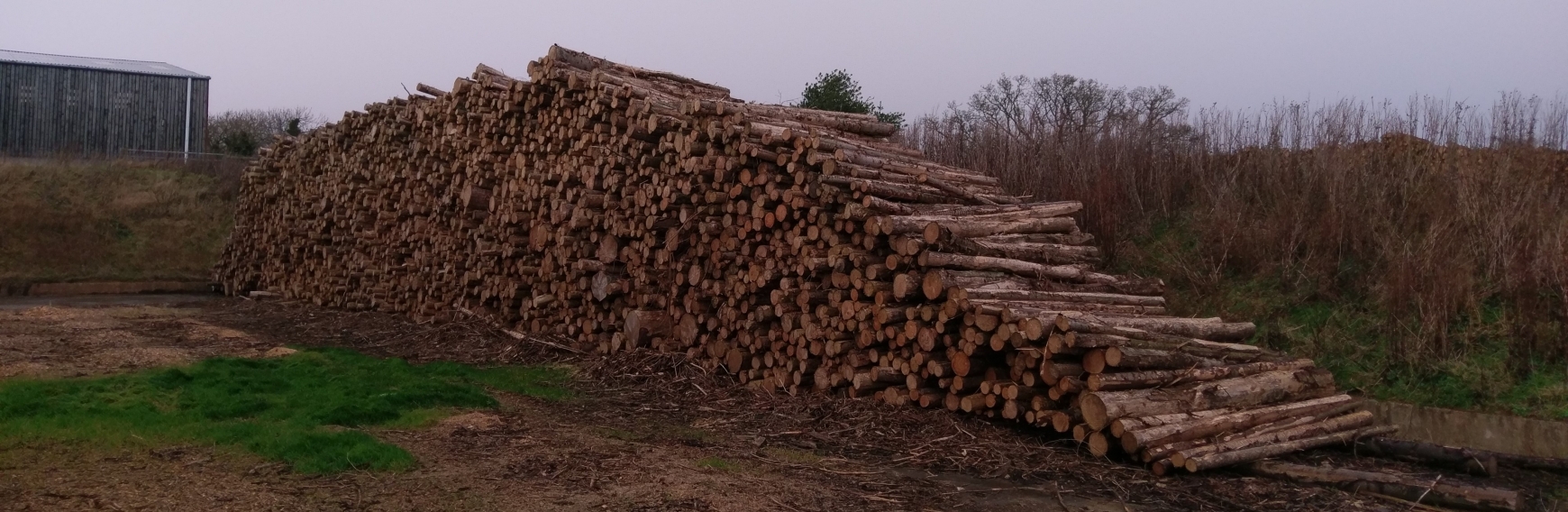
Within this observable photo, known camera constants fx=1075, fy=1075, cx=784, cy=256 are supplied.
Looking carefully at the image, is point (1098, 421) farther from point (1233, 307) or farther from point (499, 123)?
point (499, 123)

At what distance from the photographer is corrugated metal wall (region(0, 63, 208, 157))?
90.8ft

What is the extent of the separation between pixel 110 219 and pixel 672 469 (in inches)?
828

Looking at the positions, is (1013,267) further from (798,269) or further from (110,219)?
(110,219)

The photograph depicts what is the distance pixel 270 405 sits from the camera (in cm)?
670

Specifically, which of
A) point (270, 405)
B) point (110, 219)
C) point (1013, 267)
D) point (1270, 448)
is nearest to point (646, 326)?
point (270, 405)

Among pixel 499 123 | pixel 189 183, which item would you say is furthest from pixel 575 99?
pixel 189 183

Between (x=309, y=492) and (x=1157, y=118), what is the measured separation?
11.1m

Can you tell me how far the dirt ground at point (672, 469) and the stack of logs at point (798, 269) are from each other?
0.29 meters

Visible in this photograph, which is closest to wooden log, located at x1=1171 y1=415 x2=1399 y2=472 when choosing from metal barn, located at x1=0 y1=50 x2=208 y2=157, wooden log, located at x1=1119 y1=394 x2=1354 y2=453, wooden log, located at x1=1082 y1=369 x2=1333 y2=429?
wooden log, located at x1=1119 y1=394 x2=1354 y2=453

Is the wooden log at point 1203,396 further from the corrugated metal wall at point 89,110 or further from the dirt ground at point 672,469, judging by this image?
the corrugated metal wall at point 89,110

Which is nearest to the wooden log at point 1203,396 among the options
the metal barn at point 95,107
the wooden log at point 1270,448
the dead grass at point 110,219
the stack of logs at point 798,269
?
the stack of logs at point 798,269

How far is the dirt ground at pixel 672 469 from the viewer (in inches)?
189

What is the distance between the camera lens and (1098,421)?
6.03 metres

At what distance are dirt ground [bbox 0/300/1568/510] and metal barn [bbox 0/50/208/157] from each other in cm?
2384
